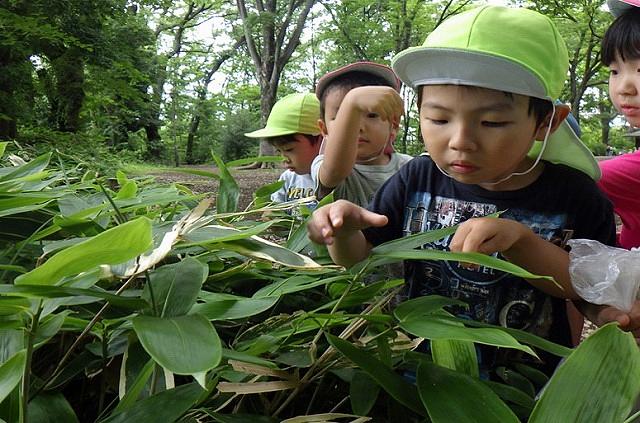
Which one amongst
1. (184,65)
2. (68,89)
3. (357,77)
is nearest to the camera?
(357,77)

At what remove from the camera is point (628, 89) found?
48.7 inches

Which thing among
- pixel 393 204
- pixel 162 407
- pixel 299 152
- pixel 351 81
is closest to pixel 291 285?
pixel 162 407

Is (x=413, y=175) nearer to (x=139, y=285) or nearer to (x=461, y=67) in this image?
(x=461, y=67)

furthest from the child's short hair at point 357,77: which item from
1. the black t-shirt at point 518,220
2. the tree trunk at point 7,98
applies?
the tree trunk at point 7,98

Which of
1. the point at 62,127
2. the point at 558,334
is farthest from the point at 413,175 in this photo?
the point at 62,127

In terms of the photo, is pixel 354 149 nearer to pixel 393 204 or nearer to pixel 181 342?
pixel 393 204

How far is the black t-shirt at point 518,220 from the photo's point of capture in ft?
3.10

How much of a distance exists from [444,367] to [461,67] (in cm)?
47

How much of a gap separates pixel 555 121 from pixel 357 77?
82cm

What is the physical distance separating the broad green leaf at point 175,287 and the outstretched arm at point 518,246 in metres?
0.30

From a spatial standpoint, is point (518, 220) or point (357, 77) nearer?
point (518, 220)

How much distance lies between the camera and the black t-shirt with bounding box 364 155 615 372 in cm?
94

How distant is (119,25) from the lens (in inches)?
262

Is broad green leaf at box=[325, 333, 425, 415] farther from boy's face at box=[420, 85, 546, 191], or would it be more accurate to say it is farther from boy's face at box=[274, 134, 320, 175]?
boy's face at box=[274, 134, 320, 175]
